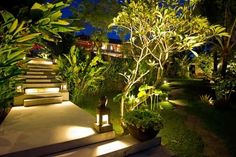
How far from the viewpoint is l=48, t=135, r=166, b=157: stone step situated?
13.9ft

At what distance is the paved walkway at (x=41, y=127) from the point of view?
14.0ft

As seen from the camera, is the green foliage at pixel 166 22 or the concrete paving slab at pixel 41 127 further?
the green foliage at pixel 166 22

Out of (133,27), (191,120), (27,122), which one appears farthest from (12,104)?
(191,120)

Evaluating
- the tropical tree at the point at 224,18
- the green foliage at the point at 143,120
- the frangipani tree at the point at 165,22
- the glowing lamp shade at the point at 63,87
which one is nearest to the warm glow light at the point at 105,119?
the green foliage at the point at 143,120

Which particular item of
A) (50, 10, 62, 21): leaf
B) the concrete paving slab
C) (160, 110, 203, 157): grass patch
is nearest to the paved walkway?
the concrete paving slab

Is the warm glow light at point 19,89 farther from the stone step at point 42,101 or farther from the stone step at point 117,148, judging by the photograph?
the stone step at point 117,148

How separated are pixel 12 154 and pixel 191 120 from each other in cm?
540

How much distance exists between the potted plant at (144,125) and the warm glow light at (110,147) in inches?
14.2

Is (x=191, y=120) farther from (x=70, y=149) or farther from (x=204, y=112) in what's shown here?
(x=70, y=149)

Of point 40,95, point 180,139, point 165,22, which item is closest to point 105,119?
point 180,139

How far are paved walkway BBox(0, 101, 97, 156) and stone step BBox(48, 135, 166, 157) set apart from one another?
0.31 m

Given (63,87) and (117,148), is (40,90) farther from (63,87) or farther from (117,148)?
(117,148)

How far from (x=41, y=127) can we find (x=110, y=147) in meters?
1.80

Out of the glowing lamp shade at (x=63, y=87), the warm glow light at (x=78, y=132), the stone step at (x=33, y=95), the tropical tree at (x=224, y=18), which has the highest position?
the tropical tree at (x=224, y=18)
